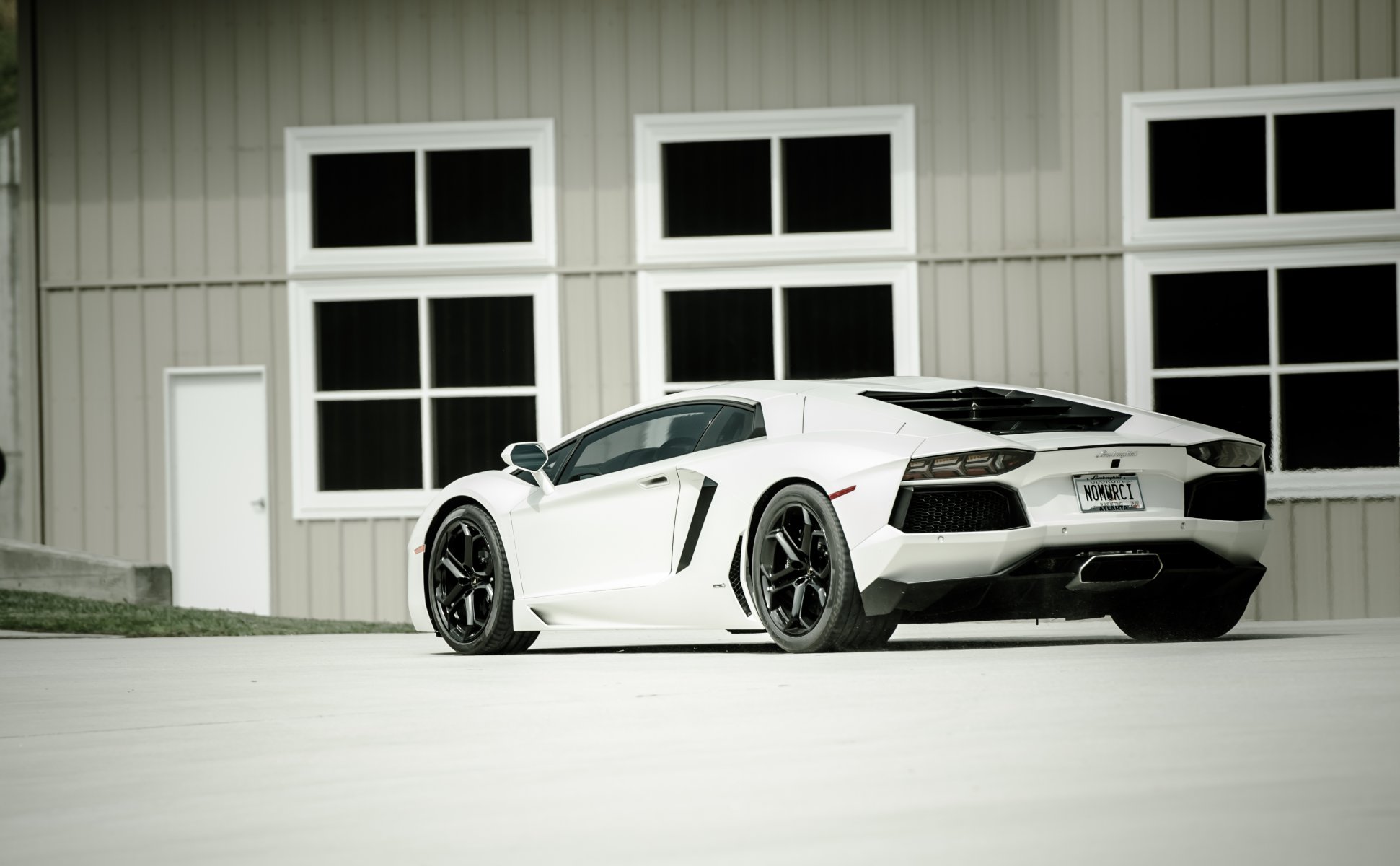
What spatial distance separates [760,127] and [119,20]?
511 centimetres

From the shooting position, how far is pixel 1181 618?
9398mm

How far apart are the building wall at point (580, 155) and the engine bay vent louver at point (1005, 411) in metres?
5.78

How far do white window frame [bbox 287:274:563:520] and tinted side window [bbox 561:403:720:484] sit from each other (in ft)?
16.6

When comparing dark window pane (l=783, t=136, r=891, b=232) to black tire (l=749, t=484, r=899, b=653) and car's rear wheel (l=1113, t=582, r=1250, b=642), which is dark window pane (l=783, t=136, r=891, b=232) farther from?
black tire (l=749, t=484, r=899, b=653)

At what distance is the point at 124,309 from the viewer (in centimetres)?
1585

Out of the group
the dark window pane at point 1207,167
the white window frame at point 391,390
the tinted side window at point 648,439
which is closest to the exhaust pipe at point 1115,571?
the tinted side window at point 648,439

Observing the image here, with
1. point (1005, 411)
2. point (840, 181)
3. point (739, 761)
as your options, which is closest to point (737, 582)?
point (1005, 411)

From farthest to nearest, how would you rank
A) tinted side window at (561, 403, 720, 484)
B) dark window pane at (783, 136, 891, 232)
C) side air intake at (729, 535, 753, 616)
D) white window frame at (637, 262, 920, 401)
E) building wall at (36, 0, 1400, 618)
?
dark window pane at (783, 136, 891, 232)
white window frame at (637, 262, 920, 401)
building wall at (36, 0, 1400, 618)
tinted side window at (561, 403, 720, 484)
side air intake at (729, 535, 753, 616)

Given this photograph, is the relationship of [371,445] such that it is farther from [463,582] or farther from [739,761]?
[739,761]

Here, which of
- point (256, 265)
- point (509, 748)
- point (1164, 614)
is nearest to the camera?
point (509, 748)

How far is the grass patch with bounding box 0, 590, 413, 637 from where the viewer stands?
42.4 ft

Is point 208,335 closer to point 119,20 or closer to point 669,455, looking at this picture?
point 119,20

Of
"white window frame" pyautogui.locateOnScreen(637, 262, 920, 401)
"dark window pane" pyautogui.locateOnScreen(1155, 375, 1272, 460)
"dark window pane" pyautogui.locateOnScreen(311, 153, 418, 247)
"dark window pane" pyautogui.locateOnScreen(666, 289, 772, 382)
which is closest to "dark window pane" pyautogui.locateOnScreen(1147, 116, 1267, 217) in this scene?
"dark window pane" pyautogui.locateOnScreen(1155, 375, 1272, 460)

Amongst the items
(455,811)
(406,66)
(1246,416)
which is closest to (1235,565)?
(455,811)
